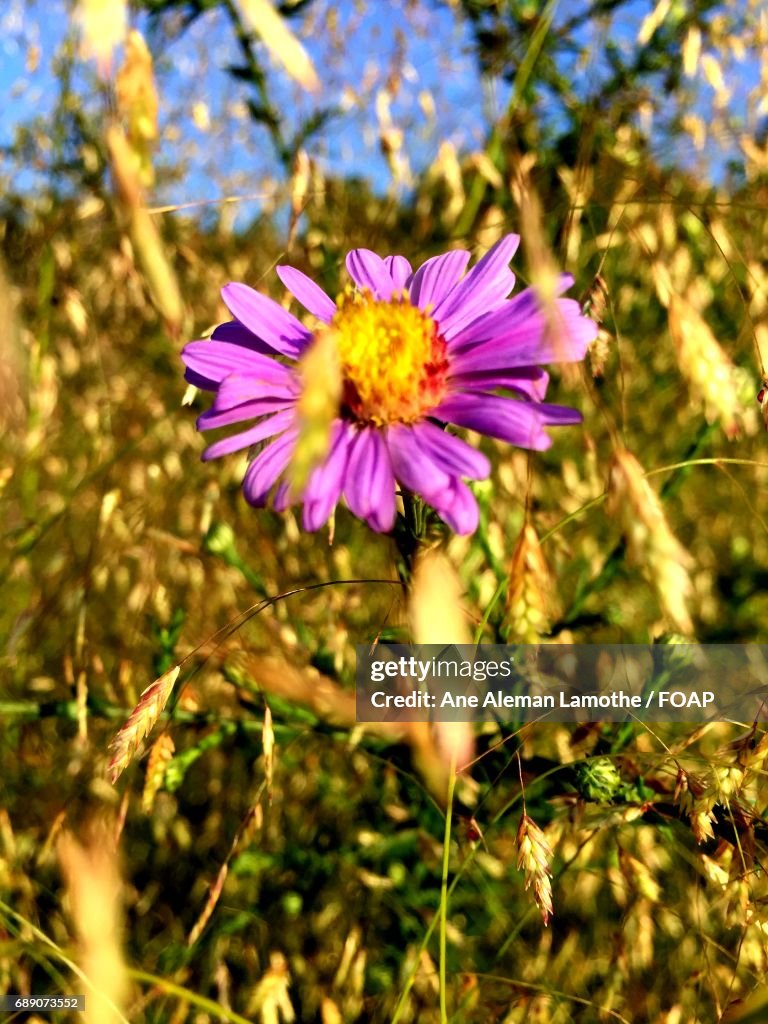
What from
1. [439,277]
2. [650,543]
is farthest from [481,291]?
[650,543]

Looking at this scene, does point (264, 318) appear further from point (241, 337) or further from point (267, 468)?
point (267, 468)

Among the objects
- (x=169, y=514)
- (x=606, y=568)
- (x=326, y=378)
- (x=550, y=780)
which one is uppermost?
(x=169, y=514)

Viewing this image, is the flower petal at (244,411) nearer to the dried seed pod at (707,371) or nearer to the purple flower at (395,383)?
the purple flower at (395,383)

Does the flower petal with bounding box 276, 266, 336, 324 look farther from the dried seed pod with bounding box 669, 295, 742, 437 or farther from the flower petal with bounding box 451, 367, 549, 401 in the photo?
the dried seed pod with bounding box 669, 295, 742, 437

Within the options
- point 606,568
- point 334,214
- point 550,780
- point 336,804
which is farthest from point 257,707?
point 334,214

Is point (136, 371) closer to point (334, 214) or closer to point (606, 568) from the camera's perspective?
point (334, 214)

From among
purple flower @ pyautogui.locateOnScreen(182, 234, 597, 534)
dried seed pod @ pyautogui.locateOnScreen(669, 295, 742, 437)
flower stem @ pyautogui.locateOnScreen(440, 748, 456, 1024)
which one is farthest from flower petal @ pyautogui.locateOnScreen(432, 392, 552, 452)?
flower stem @ pyautogui.locateOnScreen(440, 748, 456, 1024)
